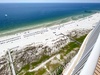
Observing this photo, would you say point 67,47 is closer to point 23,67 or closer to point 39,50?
point 39,50

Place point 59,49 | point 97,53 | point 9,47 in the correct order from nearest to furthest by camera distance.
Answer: point 97,53, point 59,49, point 9,47

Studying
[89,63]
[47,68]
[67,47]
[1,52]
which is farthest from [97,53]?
[1,52]

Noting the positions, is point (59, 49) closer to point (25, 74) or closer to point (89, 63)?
point (25, 74)

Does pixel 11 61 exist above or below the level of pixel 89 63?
below

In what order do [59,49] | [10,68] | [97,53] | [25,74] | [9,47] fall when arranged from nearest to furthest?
[97,53] < [25,74] < [10,68] < [59,49] < [9,47]

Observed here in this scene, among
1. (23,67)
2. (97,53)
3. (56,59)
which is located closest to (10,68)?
(23,67)

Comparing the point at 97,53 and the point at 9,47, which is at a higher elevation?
the point at 97,53

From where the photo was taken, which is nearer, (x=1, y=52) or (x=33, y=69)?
(x=33, y=69)

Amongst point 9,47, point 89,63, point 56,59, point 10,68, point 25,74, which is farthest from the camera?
point 9,47

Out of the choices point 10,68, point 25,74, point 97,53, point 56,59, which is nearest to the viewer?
point 97,53
